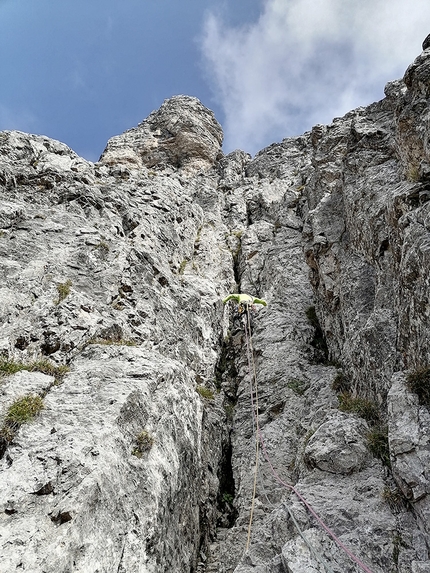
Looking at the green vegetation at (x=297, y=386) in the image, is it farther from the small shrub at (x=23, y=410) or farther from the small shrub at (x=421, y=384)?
the small shrub at (x=23, y=410)

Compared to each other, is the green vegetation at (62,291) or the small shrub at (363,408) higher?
the green vegetation at (62,291)

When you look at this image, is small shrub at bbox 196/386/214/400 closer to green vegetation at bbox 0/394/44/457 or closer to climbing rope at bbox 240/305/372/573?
climbing rope at bbox 240/305/372/573

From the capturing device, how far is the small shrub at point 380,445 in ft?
28.4

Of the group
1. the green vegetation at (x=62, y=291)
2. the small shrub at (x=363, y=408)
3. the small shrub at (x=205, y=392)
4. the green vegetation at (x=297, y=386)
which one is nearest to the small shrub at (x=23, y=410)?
the green vegetation at (x=62, y=291)

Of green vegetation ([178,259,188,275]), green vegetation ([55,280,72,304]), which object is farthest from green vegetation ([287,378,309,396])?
green vegetation ([178,259,188,275])

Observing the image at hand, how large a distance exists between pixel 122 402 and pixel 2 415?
2.69 meters

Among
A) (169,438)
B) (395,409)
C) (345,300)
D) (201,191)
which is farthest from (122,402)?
(201,191)

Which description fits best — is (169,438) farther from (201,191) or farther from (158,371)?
(201,191)

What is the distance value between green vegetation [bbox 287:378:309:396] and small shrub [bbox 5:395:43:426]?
364 inches

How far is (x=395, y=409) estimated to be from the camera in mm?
8336

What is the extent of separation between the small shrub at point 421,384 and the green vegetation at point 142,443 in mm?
6301

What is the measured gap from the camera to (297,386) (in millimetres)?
15117

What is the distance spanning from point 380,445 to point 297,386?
6.27 m

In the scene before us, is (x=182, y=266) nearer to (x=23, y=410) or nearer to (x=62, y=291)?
(x=62, y=291)
